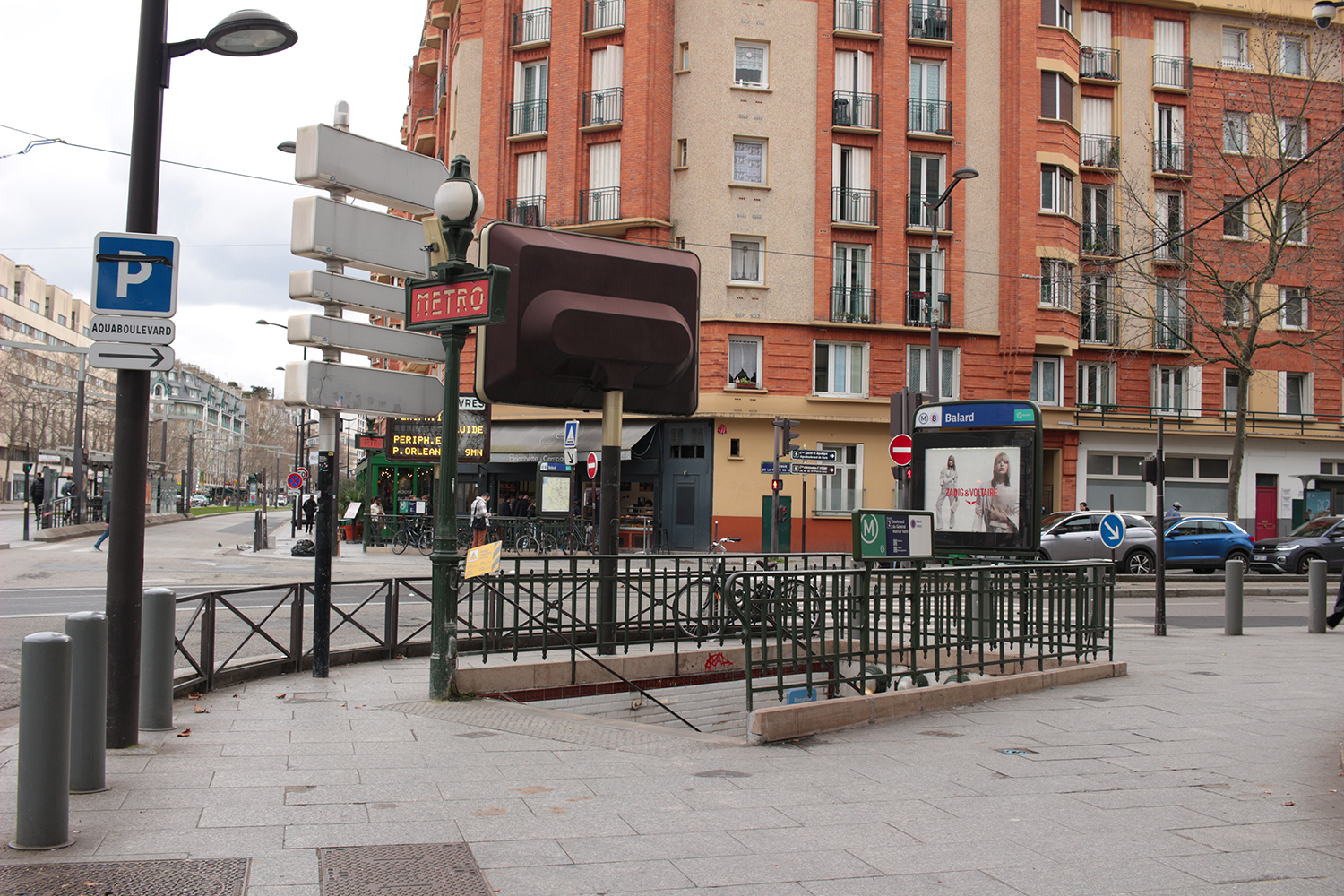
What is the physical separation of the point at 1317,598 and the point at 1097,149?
25.9 meters

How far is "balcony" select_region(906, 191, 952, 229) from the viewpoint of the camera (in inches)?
1373

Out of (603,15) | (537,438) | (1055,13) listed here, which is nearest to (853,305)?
(537,438)

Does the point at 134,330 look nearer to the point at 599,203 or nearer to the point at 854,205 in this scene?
the point at 599,203

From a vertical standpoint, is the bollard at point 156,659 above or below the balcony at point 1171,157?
below

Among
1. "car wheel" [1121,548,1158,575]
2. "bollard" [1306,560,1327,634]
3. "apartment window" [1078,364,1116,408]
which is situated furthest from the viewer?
"apartment window" [1078,364,1116,408]

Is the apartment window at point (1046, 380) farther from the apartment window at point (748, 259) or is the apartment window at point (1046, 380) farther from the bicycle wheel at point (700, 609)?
the bicycle wheel at point (700, 609)

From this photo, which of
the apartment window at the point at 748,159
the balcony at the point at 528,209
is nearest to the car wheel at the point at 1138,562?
the apartment window at the point at 748,159

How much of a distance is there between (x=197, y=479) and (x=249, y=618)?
5323 inches

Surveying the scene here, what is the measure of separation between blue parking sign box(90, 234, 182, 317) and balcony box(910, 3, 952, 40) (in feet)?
109

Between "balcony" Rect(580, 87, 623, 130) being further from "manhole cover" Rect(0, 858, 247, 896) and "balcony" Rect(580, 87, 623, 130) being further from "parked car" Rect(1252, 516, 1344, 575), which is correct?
"manhole cover" Rect(0, 858, 247, 896)

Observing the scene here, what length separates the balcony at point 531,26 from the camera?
1403 inches

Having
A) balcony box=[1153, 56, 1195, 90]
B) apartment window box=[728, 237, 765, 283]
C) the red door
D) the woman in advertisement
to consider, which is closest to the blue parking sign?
the woman in advertisement

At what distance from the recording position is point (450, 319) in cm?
880

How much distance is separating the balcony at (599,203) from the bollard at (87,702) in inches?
1174
